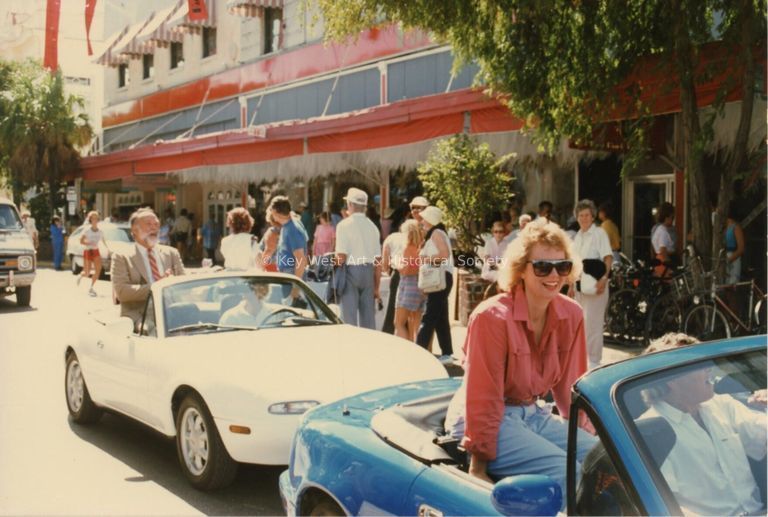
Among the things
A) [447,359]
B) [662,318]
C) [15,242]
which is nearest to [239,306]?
[447,359]

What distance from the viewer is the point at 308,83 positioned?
84.2 feet

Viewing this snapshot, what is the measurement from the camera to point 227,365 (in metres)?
5.32

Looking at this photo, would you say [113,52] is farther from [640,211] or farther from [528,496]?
[528,496]

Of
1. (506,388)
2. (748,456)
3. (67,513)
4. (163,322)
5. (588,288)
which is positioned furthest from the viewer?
(588,288)

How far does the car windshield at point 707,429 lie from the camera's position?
2.37m

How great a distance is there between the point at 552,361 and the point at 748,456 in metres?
1.08

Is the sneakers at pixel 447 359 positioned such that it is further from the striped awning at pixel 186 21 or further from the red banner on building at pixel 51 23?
the striped awning at pixel 186 21

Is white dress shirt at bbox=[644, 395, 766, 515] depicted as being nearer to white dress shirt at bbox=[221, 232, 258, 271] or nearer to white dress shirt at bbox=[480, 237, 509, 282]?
white dress shirt at bbox=[221, 232, 258, 271]

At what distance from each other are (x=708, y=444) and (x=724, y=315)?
757 cm

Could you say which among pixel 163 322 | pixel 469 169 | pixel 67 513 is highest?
pixel 469 169

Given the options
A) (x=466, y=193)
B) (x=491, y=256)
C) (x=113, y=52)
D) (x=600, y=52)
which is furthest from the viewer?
(x=113, y=52)

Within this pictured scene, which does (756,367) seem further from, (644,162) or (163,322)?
(644,162)

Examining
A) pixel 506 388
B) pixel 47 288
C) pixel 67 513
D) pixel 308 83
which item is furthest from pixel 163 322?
pixel 308 83

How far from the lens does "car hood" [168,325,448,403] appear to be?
510 centimetres
